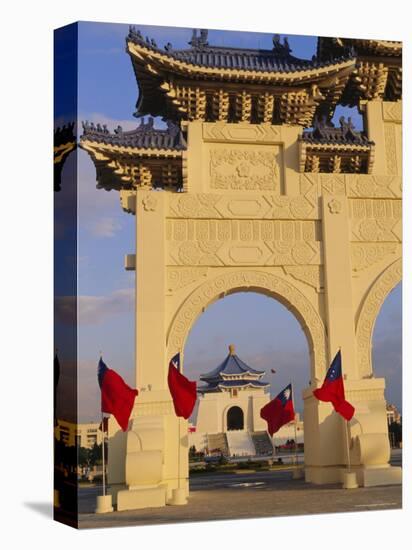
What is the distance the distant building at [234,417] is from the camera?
12.7 meters

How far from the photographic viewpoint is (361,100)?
12250mm

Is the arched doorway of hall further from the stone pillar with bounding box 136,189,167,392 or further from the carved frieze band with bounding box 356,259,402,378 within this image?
the stone pillar with bounding box 136,189,167,392

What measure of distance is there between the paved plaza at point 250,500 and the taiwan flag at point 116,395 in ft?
2.50

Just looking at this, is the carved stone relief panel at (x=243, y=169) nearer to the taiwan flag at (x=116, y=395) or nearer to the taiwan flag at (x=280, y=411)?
the taiwan flag at (x=280, y=411)

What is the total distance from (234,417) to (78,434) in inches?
244

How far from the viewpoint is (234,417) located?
1644 centimetres

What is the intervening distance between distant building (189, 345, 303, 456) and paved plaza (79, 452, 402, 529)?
655 mm

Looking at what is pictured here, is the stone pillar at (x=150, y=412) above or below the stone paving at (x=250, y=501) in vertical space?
above

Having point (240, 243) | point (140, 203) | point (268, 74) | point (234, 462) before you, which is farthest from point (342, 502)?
point (268, 74)

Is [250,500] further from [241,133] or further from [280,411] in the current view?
[241,133]

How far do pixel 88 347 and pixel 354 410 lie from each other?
3.02 m

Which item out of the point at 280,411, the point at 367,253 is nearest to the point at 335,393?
the point at 280,411

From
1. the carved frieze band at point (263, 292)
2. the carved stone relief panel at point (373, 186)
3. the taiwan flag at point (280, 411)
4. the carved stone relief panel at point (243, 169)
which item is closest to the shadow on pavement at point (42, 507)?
the carved frieze band at point (263, 292)

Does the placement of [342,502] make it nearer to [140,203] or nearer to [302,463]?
[302,463]
